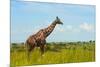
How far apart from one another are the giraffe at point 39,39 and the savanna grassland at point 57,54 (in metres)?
0.05

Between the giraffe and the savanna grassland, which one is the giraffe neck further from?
the savanna grassland

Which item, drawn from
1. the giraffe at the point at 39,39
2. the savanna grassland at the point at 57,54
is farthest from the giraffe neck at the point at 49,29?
the savanna grassland at the point at 57,54

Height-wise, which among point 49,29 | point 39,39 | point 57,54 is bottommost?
point 57,54

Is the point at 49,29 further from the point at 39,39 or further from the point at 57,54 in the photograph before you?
the point at 57,54

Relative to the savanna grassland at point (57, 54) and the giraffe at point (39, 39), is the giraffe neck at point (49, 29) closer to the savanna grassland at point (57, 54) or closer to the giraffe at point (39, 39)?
the giraffe at point (39, 39)

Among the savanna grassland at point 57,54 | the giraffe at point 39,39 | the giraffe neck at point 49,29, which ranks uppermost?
the giraffe neck at point 49,29

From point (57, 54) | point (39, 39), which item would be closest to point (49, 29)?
point (39, 39)

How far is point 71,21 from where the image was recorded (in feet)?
8.55

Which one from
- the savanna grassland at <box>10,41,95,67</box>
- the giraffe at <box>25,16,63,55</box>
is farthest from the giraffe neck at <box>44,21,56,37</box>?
the savanna grassland at <box>10,41,95,67</box>

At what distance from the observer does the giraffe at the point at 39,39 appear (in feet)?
8.00

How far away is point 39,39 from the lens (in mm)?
2484

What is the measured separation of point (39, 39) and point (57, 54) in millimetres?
268

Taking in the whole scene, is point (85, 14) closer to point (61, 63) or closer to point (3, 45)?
point (61, 63)

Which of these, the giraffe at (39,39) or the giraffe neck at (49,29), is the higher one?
the giraffe neck at (49,29)
